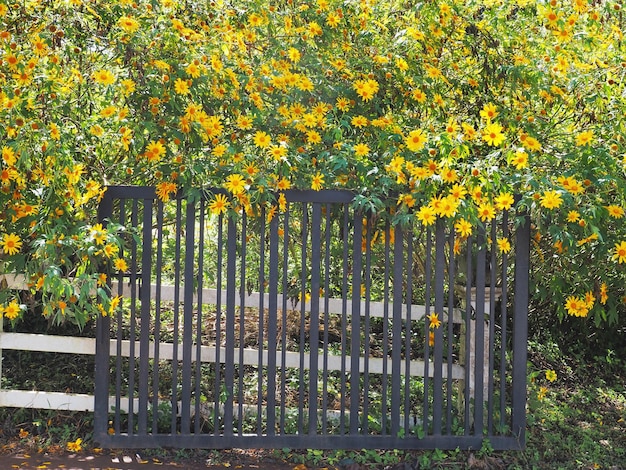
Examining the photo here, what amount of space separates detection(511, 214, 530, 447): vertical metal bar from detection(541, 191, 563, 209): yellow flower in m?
0.54

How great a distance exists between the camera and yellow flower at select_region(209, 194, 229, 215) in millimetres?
4254

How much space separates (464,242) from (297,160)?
4.02 ft

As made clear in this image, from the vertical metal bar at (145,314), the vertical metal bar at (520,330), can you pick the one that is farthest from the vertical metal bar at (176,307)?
the vertical metal bar at (520,330)

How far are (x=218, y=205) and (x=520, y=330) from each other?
5.83 ft

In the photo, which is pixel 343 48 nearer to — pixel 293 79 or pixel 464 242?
pixel 293 79

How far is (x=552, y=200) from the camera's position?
3963 millimetres

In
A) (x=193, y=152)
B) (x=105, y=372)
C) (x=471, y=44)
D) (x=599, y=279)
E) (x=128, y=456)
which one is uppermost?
(x=471, y=44)

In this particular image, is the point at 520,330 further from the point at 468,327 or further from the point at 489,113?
the point at 489,113

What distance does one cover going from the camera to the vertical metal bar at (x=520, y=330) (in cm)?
453

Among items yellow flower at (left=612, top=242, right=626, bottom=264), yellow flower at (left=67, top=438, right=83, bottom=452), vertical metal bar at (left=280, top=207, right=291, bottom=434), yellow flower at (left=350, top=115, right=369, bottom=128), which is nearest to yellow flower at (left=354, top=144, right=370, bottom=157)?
yellow flower at (left=350, top=115, right=369, bottom=128)

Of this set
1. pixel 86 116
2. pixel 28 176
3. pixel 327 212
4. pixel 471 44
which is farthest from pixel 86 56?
A: pixel 471 44

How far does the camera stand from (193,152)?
4.31 metres

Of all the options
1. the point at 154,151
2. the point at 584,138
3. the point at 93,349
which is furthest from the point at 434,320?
the point at 93,349

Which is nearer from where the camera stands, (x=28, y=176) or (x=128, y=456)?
(x=28, y=176)
